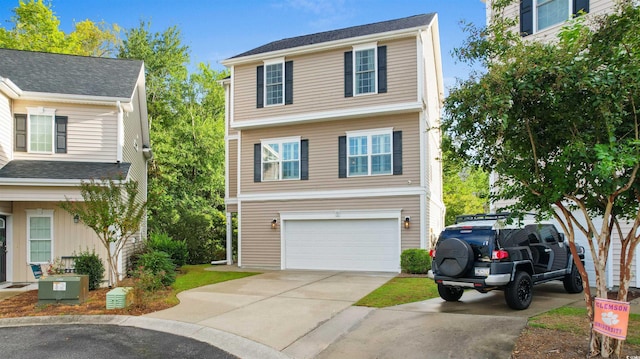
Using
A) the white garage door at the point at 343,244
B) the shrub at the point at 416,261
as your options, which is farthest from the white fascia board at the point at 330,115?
the shrub at the point at 416,261

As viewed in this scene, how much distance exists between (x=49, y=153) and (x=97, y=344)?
31.9 ft

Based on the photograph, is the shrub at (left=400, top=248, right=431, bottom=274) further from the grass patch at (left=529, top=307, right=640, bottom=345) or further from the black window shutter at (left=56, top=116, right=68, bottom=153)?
the black window shutter at (left=56, top=116, right=68, bottom=153)

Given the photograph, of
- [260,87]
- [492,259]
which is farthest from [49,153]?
[492,259]

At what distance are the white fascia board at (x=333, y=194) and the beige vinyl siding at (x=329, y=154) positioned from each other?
0.52 feet

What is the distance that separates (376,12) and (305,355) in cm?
1959

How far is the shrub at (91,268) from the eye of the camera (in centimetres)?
1236

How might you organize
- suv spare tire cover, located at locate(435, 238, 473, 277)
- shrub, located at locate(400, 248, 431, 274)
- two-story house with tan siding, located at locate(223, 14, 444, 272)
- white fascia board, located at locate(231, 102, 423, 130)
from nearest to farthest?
suv spare tire cover, located at locate(435, 238, 473, 277) < shrub, located at locate(400, 248, 431, 274) < white fascia board, located at locate(231, 102, 423, 130) < two-story house with tan siding, located at locate(223, 14, 444, 272)

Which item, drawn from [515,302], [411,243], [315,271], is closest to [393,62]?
[411,243]

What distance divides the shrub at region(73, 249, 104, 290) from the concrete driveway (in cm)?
268

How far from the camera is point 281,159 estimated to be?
60.0 feet

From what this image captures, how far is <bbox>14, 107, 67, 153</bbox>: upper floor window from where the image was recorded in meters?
14.9

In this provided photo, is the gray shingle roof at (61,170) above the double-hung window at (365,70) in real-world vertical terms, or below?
below

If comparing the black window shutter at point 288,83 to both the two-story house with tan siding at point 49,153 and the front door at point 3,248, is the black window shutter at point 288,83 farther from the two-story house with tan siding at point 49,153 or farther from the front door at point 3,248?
the front door at point 3,248

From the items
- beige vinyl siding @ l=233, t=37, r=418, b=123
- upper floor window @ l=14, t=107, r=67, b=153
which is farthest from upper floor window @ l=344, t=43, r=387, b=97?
upper floor window @ l=14, t=107, r=67, b=153
